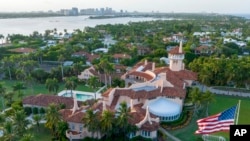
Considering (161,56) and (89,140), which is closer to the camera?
(89,140)

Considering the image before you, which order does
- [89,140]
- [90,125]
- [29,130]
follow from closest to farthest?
[90,125], [89,140], [29,130]

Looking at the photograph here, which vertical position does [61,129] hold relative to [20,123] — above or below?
below

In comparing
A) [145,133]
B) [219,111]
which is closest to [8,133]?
[145,133]

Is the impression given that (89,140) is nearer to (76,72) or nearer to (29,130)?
(29,130)

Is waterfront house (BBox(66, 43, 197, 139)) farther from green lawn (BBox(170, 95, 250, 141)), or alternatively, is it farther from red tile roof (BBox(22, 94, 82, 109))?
red tile roof (BBox(22, 94, 82, 109))

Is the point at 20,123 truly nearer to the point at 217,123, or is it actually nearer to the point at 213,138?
the point at 217,123

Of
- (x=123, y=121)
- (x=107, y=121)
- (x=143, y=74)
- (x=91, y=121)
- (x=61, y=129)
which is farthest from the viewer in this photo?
(x=143, y=74)

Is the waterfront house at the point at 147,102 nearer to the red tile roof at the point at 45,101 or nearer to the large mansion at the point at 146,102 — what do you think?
the large mansion at the point at 146,102

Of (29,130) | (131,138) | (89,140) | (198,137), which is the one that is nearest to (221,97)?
(198,137)
